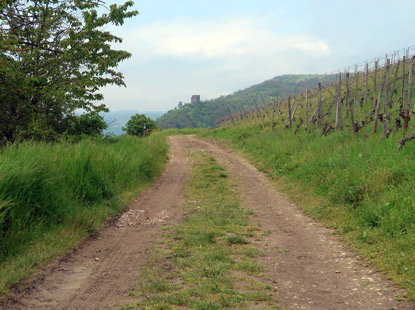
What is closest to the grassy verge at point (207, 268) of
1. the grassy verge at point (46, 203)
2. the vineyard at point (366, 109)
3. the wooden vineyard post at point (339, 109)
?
the grassy verge at point (46, 203)

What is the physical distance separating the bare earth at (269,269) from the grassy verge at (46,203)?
0.87ft

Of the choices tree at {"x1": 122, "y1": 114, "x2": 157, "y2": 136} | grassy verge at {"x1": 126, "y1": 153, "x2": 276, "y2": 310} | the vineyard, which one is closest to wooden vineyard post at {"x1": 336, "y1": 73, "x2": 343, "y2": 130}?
the vineyard

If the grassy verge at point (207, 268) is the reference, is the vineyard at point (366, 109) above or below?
above

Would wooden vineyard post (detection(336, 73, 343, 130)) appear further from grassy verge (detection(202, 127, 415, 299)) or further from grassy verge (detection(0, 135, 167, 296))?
grassy verge (detection(0, 135, 167, 296))

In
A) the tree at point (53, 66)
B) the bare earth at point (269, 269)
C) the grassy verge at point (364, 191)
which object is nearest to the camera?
the bare earth at point (269, 269)

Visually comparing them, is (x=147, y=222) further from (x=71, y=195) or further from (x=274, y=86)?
(x=274, y=86)

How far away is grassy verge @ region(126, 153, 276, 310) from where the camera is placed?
334 cm

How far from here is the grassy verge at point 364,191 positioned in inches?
179

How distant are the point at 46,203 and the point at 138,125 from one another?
2809 centimetres

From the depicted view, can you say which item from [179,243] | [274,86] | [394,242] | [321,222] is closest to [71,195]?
[179,243]

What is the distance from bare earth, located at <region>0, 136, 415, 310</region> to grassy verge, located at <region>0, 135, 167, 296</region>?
0.26m

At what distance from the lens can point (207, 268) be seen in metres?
4.09

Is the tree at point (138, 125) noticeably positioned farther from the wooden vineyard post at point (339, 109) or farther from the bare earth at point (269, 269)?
the bare earth at point (269, 269)

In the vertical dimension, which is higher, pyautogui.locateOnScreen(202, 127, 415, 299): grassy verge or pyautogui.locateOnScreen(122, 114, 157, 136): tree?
pyautogui.locateOnScreen(122, 114, 157, 136): tree
